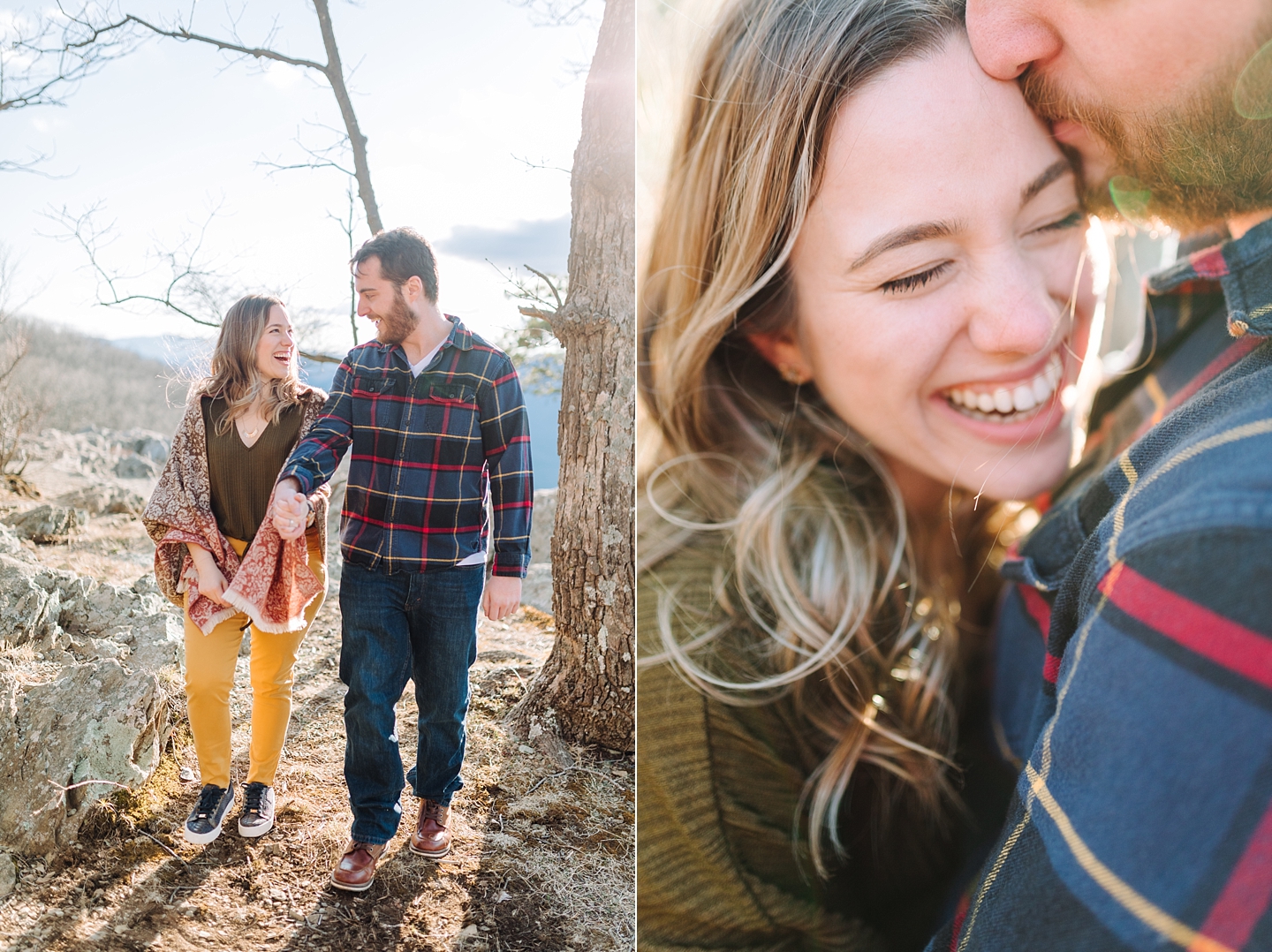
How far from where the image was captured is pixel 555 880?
4.98 feet

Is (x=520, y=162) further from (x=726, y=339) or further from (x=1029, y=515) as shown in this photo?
(x=1029, y=515)

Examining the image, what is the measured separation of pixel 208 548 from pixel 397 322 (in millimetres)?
581

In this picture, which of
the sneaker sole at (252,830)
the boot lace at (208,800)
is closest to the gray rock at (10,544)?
the boot lace at (208,800)

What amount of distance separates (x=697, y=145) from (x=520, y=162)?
552 mm

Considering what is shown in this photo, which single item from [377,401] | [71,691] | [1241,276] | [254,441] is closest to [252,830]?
[71,691]

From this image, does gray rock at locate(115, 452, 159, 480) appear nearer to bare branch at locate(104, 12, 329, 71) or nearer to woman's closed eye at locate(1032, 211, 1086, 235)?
bare branch at locate(104, 12, 329, 71)

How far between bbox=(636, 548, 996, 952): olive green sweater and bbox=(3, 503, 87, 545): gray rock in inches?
54.6

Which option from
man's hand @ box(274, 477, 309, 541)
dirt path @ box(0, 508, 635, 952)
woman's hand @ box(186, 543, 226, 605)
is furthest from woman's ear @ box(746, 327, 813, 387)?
woman's hand @ box(186, 543, 226, 605)

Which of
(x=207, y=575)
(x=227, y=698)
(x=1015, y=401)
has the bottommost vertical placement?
(x=227, y=698)

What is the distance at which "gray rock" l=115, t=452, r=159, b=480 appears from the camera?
1922mm

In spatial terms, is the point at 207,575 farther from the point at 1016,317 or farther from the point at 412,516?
the point at 1016,317

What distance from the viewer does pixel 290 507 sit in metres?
1.45

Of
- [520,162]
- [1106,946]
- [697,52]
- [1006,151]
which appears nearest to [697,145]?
[697,52]

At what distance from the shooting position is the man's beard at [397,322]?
1.49 metres
